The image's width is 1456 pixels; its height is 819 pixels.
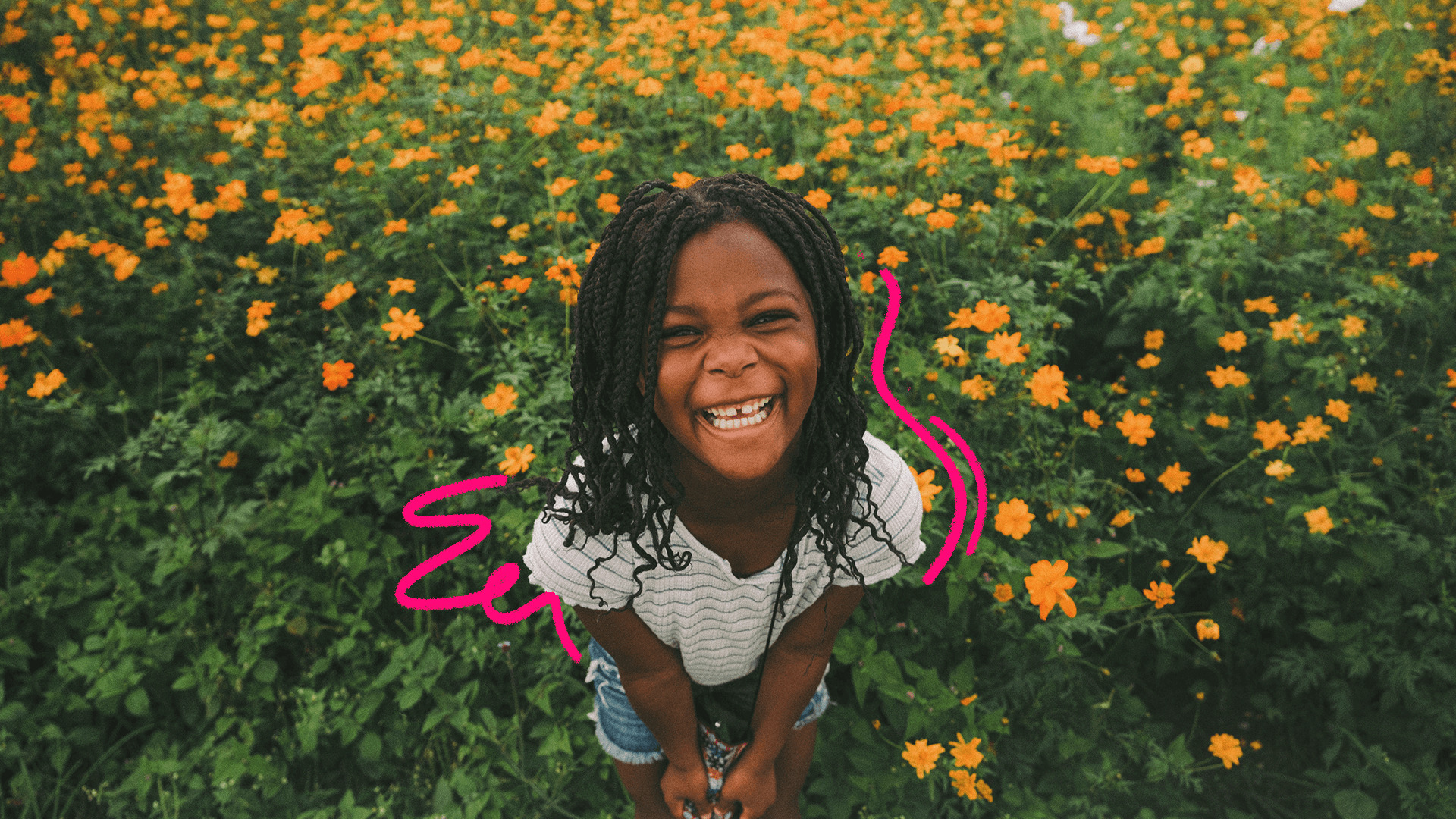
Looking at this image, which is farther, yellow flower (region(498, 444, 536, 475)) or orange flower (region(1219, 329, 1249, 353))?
orange flower (region(1219, 329, 1249, 353))

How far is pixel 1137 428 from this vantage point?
82.7 inches

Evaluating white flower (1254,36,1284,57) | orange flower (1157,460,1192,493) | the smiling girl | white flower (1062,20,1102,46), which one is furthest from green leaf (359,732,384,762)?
white flower (1254,36,1284,57)

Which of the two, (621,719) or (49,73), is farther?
(49,73)

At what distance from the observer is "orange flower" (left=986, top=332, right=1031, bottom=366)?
1885mm

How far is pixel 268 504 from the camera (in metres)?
2.28

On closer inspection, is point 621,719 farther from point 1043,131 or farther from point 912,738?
point 1043,131

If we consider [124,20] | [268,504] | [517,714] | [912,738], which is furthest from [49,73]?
[912,738]

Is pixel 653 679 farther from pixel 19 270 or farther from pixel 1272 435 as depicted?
pixel 19 270

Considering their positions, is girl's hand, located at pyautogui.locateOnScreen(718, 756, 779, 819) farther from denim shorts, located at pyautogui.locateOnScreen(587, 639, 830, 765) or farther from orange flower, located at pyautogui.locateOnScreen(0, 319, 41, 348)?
orange flower, located at pyautogui.locateOnScreen(0, 319, 41, 348)

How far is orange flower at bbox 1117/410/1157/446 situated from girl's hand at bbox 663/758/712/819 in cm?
141

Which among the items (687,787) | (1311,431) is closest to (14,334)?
(687,787)

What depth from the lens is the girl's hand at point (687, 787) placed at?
1.41m

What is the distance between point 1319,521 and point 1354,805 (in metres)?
0.67

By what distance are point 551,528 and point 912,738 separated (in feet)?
3.39
